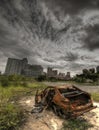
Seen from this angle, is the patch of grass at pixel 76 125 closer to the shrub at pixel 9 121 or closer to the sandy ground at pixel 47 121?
the sandy ground at pixel 47 121

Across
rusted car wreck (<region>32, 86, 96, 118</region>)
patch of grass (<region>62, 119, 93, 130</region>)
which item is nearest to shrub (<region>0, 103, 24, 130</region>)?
rusted car wreck (<region>32, 86, 96, 118</region>)

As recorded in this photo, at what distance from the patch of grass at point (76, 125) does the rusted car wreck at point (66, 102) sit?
32cm

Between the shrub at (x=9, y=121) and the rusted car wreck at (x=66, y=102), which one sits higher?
the rusted car wreck at (x=66, y=102)

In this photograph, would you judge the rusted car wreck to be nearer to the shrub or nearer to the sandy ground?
the sandy ground

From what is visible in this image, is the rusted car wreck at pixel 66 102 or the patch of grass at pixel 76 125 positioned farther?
the rusted car wreck at pixel 66 102

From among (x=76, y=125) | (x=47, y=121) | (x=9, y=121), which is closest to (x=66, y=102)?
(x=76, y=125)

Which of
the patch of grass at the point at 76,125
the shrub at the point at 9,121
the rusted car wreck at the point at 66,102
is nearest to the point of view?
the shrub at the point at 9,121

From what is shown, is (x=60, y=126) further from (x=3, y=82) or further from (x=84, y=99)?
(x=3, y=82)

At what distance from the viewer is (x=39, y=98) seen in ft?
30.7

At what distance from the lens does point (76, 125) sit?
6.54m

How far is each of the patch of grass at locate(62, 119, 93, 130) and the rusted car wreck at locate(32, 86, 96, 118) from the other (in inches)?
12.4

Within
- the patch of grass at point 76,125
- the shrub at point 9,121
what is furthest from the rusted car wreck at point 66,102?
the shrub at point 9,121

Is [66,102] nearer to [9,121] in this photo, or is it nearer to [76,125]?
[76,125]

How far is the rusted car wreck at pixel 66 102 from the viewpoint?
6703 mm
